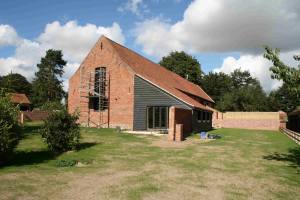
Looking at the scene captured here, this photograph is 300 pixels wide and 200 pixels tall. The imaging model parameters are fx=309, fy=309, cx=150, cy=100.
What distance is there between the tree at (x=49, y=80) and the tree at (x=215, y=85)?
35.8 metres

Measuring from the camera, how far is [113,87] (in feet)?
96.3

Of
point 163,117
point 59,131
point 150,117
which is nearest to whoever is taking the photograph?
point 59,131

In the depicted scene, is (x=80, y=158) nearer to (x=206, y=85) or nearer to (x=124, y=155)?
(x=124, y=155)

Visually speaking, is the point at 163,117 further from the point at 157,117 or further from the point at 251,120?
the point at 251,120

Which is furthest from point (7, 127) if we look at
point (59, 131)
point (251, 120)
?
point (251, 120)

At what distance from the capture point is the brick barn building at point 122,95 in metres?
27.0

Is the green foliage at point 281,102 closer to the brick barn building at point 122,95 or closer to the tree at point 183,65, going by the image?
the tree at point 183,65

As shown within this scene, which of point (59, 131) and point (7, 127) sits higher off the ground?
point (7, 127)

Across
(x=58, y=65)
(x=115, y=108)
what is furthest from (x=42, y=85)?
(x=115, y=108)

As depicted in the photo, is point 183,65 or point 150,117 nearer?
point 150,117

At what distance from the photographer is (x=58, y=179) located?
9.36m

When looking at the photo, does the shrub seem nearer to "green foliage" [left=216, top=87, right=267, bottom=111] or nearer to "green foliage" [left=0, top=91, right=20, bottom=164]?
"green foliage" [left=0, top=91, right=20, bottom=164]

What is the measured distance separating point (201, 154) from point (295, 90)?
17.4ft

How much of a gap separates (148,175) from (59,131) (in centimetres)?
629
